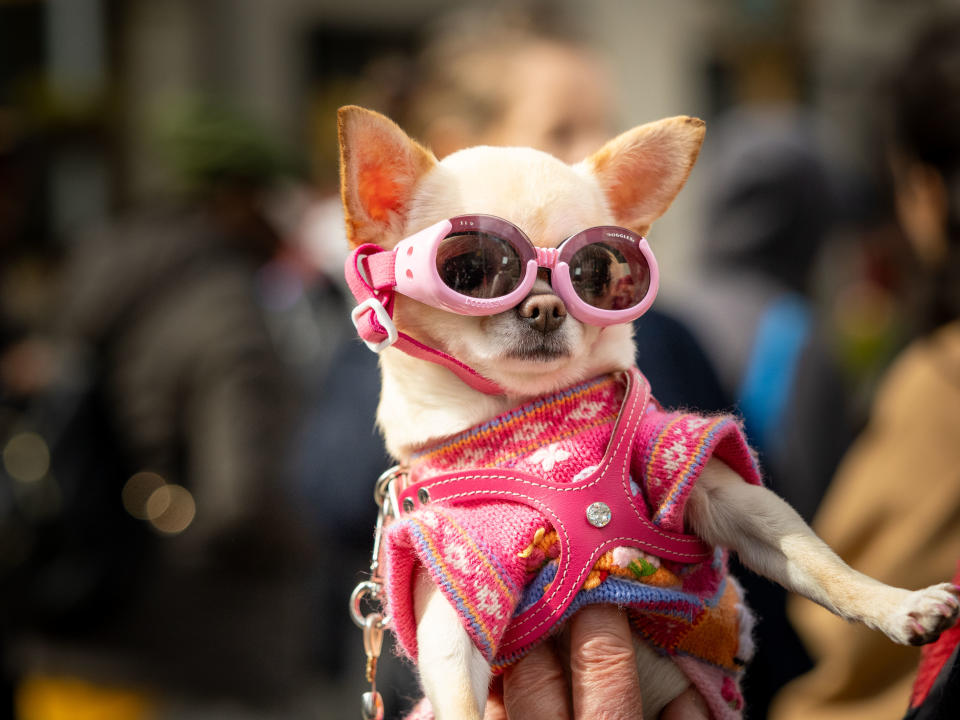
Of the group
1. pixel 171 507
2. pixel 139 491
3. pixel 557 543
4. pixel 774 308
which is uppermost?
pixel 557 543

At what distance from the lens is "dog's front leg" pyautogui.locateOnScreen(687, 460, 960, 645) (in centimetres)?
99

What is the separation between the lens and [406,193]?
1.19 metres

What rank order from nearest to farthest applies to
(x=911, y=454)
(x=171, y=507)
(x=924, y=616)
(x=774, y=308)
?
1. (x=924, y=616)
2. (x=911, y=454)
3. (x=774, y=308)
4. (x=171, y=507)

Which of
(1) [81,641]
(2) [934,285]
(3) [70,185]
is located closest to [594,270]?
(2) [934,285]

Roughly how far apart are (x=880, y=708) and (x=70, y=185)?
9.24m

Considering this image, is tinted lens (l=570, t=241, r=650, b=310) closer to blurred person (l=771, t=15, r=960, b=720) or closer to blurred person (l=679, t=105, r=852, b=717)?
blurred person (l=771, t=15, r=960, b=720)

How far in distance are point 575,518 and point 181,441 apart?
377cm

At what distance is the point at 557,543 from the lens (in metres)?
1.13

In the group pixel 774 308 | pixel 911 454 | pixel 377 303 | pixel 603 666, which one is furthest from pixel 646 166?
pixel 774 308

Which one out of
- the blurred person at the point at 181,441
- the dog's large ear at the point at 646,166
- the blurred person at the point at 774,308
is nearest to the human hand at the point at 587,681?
the dog's large ear at the point at 646,166

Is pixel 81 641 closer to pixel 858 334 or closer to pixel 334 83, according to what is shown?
pixel 858 334

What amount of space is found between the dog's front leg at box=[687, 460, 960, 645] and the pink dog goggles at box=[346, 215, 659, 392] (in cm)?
27

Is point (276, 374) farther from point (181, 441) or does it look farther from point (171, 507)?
point (171, 507)

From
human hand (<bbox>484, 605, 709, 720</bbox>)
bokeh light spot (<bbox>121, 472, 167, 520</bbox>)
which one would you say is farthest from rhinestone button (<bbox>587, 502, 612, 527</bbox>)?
bokeh light spot (<bbox>121, 472, 167, 520</bbox>)
